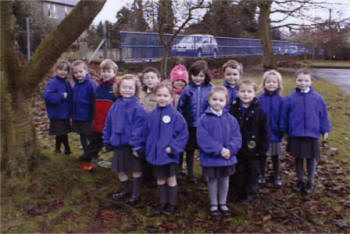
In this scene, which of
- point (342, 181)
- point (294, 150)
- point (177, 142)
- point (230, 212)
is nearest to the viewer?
point (177, 142)

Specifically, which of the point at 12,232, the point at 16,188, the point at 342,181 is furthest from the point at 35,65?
the point at 342,181

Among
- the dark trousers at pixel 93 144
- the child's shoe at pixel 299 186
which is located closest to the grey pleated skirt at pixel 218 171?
the child's shoe at pixel 299 186

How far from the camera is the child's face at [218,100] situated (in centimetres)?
394

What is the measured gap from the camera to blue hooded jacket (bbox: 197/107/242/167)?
3904 millimetres

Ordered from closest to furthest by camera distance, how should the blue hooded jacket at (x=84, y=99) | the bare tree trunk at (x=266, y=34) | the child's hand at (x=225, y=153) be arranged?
1. the child's hand at (x=225, y=153)
2. the blue hooded jacket at (x=84, y=99)
3. the bare tree trunk at (x=266, y=34)

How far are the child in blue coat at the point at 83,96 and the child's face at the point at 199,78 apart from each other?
1.49m

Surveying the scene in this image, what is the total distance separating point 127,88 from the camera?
13.8 feet

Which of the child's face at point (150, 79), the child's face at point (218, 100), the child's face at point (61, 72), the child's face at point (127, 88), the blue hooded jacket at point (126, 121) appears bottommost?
the blue hooded jacket at point (126, 121)

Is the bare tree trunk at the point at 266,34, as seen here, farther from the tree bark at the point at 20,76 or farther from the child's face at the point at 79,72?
the tree bark at the point at 20,76

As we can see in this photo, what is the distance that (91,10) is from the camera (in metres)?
4.11

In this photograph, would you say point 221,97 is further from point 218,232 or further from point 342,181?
point 342,181

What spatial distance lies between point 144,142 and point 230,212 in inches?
51.7

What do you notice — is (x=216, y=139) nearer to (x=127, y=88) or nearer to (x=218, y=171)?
(x=218, y=171)

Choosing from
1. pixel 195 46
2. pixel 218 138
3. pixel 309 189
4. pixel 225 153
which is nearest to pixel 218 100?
pixel 218 138
